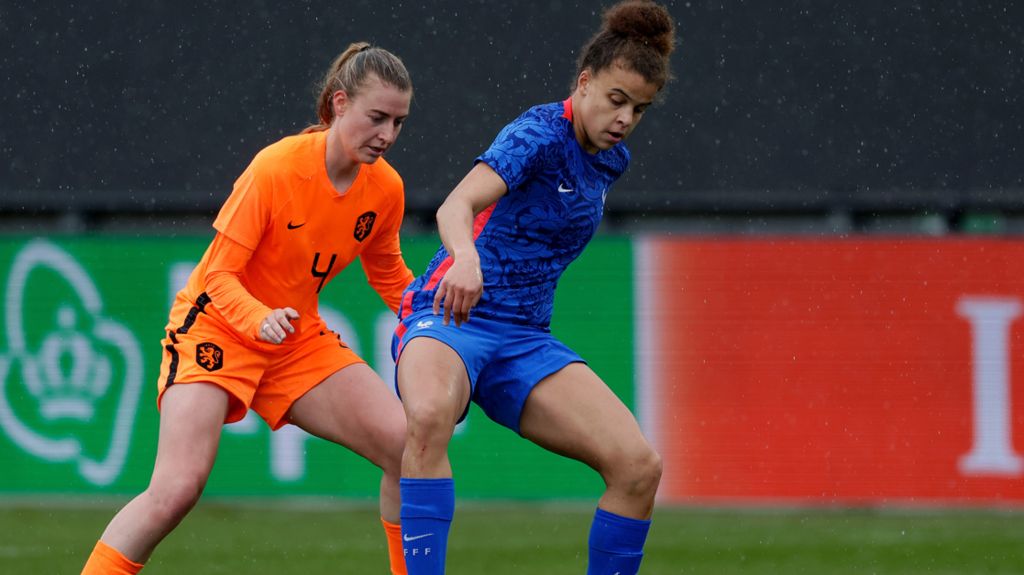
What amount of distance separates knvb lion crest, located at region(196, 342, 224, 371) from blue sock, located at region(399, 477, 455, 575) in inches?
32.0

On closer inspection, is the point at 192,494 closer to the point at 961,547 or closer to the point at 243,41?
the point at 961,547

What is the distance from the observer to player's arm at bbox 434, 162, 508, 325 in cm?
411

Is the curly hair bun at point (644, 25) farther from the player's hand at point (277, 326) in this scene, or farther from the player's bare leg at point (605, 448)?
the player's hand at point (277, 326)

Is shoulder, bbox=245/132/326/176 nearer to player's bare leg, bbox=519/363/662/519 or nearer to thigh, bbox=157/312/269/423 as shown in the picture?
thigh, bbox=157/312/269/423

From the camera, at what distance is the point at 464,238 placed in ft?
13.6

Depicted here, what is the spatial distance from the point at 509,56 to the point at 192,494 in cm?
525

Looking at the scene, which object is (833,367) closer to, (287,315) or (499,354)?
(499,354)

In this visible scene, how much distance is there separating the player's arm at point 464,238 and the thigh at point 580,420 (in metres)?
0.44

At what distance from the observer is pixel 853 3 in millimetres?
9484

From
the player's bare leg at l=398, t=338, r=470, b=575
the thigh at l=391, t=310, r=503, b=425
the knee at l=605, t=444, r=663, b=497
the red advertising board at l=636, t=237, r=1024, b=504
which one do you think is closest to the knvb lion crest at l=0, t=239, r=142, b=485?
the red advertising board at l=636, t=237, r=1024, b=504

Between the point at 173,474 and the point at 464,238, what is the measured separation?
118cm

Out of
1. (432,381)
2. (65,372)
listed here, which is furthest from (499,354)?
(65,372)

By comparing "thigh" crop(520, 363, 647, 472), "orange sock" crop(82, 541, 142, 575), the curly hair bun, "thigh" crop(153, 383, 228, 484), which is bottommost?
"orange sock" crop(82, 541, 142, 575)

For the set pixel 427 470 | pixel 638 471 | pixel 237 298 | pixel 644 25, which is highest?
pixel 644 25
